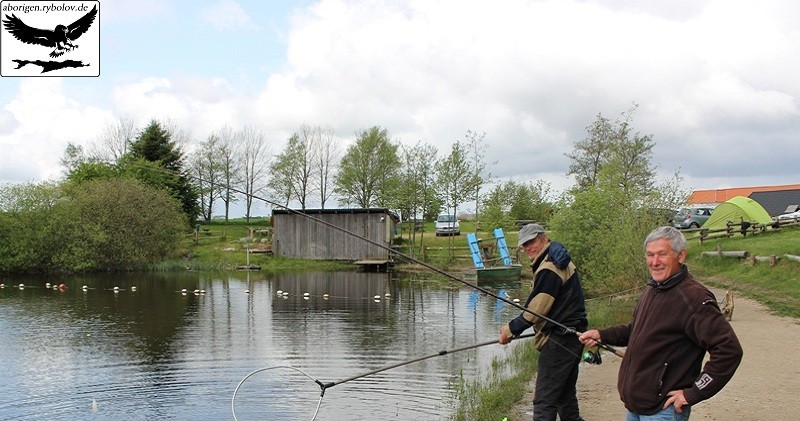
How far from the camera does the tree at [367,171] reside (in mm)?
58969

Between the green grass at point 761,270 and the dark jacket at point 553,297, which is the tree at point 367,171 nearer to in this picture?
the green grass at point 761,270

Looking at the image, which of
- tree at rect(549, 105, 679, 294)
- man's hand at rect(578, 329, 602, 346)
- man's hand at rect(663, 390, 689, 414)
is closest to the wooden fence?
tree at rect(549, 105, 679, 294)

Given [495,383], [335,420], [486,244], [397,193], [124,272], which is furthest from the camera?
[397,193]

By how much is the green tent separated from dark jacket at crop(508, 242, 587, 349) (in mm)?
32480

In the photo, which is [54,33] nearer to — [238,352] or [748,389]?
[238,352]

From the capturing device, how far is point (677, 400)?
4070 mm

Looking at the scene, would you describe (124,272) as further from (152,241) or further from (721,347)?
(721,347)

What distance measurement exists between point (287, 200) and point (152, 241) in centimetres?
2043

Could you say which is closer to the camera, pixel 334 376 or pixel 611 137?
pixel 334 376

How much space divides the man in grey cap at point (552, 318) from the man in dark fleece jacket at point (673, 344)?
5.93ft

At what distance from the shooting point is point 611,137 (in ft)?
142

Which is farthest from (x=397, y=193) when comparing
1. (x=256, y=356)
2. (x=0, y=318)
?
(x=256, y=356)

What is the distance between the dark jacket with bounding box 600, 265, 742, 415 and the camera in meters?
3.94

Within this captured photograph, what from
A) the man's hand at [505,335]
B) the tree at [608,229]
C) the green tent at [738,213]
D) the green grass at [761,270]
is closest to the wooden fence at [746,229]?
the green grass at [761,270]
